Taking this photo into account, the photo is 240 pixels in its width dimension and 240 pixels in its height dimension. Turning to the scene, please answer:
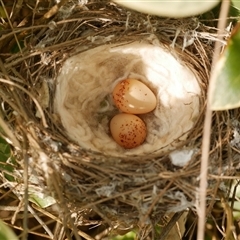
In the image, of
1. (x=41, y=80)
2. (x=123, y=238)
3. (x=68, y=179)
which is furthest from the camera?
(x=123, y=238)

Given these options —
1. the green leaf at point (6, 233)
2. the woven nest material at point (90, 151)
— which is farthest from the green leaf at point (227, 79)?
the green leaf at point (6, 233)

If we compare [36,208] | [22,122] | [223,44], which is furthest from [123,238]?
[223,44]

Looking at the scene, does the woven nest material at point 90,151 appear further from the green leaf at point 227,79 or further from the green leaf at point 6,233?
the green leaf at point 227,79

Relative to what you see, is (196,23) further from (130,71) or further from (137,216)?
(137,216)

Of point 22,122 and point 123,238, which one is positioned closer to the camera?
point 22,122

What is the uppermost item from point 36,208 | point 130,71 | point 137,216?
point 130,71

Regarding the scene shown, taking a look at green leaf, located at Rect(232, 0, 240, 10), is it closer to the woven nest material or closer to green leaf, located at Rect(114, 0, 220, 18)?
the woven nest material

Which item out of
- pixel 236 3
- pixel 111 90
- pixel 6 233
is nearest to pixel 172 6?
pixel 236 3
